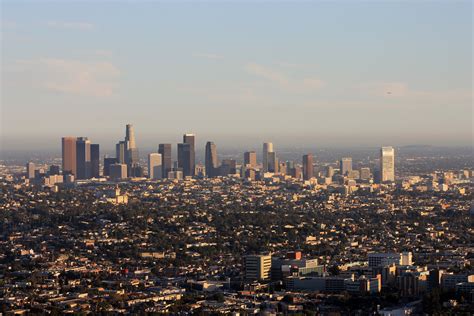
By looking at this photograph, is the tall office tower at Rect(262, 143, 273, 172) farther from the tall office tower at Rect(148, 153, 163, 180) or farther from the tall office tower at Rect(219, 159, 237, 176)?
the tall office tower at Rect(148, 153, 163, 180)

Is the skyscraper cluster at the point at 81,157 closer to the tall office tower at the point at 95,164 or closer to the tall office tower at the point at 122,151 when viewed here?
the tall office tower at the point at 95,164

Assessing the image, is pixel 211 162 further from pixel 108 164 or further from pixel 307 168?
pixel 108 164

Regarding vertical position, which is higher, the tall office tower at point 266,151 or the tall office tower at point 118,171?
the tall office tower at point 266,151

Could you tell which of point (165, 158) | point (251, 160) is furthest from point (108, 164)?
point (251, 160)

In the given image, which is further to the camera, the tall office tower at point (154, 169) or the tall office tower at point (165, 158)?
the tall office tower at point (154, 169)

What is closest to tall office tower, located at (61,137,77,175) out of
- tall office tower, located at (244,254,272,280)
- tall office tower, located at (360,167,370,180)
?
tall office tower, located at (360,167,370,180)

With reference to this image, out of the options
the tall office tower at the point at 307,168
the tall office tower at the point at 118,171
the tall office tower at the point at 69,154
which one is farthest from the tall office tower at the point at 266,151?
the tall office tower at the point at 69,154
